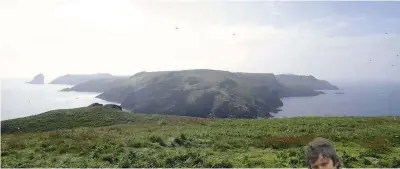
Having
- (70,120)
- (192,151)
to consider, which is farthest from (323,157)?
(70,120)

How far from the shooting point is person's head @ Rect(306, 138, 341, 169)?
5801 millimetres

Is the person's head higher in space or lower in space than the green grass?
higher

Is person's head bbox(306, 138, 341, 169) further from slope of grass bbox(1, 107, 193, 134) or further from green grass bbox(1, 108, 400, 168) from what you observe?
slope of grass bbox(1, 107, 193, 134)

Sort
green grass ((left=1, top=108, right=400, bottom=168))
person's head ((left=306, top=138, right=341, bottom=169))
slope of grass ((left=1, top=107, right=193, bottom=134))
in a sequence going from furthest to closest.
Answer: slope of grass ((left=1, top=107, right=193, bottom=134)) < green grass ((left=1, top=108, right=400, bottom=168)) < person's head ((left=306, top=138, right=341, bottom=169))

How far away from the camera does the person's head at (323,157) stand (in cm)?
580

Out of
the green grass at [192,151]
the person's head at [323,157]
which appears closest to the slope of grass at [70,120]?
the green grass at [192,151]

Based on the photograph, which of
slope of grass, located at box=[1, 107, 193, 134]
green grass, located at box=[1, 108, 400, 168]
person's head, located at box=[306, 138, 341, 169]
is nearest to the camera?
person's head, located at box=[306, 138, 341, 169]

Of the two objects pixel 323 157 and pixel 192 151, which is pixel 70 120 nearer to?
pixel 192 151

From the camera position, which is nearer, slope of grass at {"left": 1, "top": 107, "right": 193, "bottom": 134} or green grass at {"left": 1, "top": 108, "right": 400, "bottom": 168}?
green grass at {"left": 1, "top": 108, "right": 400, "bottom": 168}

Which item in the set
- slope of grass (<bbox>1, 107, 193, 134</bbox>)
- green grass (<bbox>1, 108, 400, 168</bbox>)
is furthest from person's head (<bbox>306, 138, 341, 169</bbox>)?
slope of grass (<bbox>1, 107, 193, 134</bbox>)

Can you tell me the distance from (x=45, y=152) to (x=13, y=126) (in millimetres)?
55275

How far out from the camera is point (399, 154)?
74.7 ft

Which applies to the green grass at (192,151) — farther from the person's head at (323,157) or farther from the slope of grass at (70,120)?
the slope of grass at (70,120)

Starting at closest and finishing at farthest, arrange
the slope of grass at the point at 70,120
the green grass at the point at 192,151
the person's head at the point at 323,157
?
the person's head at the point at 323,157 < the green grass at the point at 192,151 < the slope of grass at the point at 70,120
